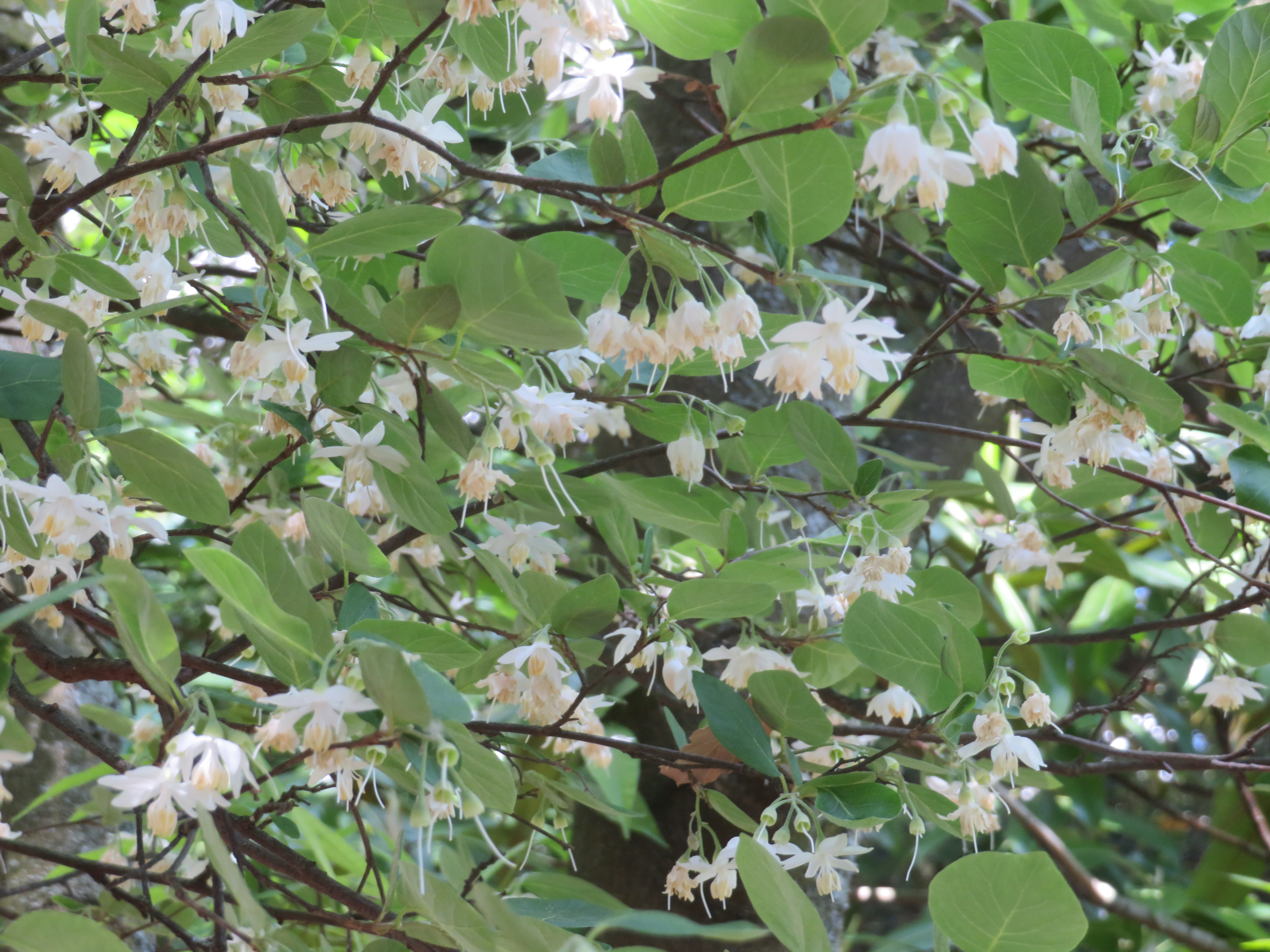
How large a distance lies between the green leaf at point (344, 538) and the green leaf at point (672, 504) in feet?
0.73

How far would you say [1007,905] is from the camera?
70cm

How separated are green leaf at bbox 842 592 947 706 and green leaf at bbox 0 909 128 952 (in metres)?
0.57

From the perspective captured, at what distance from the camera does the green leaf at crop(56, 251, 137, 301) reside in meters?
0.80

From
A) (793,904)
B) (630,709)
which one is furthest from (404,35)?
(630,709)

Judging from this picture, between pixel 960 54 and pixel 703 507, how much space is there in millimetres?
1048

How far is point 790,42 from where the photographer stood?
1.95ft

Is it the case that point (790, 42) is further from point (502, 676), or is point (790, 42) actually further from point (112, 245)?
point (112, 245)

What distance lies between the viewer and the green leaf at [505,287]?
0.69m

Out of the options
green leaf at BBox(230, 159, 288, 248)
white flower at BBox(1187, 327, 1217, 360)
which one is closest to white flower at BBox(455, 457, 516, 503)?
green leaf at BBox(230, 159, 288, 248)

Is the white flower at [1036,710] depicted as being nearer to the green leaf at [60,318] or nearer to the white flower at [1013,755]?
the white flower at [1013,755]

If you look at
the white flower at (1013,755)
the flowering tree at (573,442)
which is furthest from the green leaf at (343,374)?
the white flower at (1013,755)

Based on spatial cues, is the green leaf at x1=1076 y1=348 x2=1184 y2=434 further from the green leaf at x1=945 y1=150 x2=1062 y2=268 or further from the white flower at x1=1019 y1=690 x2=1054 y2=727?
the white flower at x1=1019 y1=690 x2=1054 y2=727

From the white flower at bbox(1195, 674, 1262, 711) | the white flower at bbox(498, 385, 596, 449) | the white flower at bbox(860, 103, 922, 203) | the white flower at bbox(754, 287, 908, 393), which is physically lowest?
the white flower at bbox(1195, 674, 1262, 711)

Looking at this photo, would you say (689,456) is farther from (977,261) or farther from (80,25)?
(80,25)
